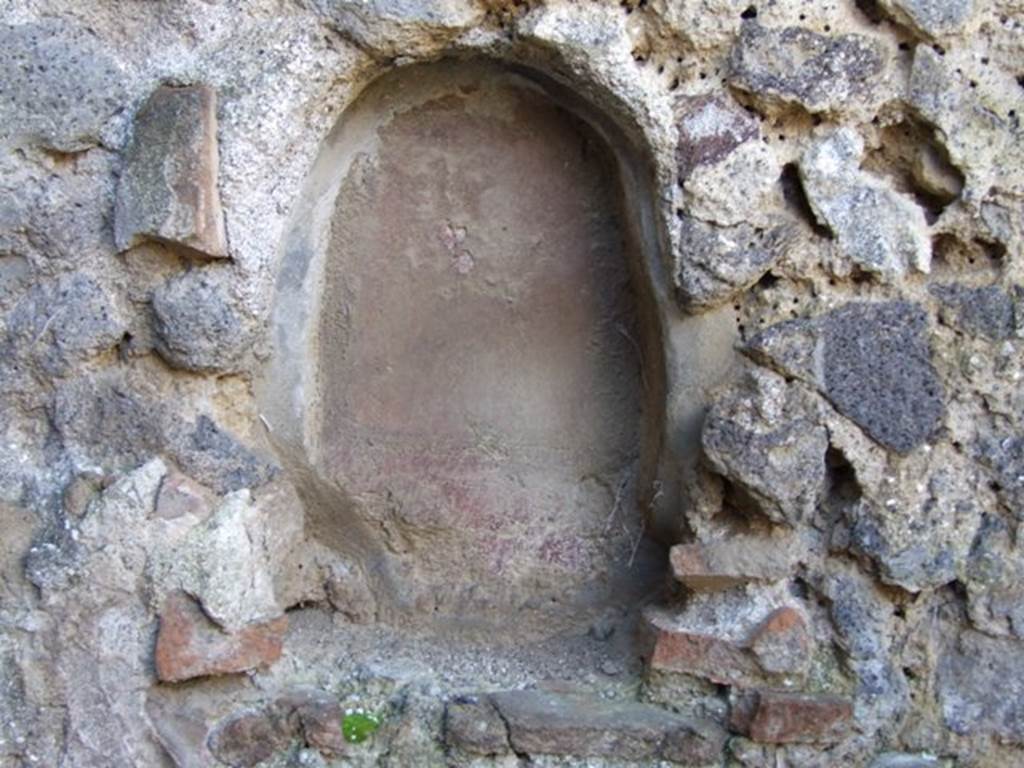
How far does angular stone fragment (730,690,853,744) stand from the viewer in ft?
6.42

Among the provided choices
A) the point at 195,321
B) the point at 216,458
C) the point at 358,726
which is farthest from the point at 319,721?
the point at 195,321

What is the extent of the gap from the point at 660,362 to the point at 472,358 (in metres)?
0.35

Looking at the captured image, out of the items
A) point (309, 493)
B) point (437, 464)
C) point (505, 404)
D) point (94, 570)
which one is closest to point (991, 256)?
point (505, 404)

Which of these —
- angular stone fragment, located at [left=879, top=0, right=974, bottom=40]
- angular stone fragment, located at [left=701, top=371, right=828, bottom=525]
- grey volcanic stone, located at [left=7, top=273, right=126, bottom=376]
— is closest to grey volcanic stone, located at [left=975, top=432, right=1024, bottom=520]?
angular stone fragment, located at [left=701, top=371, right=828, bottom=525]

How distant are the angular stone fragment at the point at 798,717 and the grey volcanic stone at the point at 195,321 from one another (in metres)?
1.02

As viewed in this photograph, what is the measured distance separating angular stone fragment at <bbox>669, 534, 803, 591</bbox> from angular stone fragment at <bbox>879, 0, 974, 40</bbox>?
81 cm

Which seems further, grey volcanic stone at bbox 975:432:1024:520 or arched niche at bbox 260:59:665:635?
arched niche at bbox 260:59:665:635

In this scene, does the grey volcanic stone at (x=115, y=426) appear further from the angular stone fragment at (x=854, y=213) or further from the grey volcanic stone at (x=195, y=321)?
the angular stone fragment at (x=854, y=213)

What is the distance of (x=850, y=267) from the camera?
192 cm

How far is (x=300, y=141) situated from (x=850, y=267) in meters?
0.88

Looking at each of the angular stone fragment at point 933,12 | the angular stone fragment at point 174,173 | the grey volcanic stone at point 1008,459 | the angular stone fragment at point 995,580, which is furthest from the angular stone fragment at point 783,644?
the angular stone fragment at point 174,173

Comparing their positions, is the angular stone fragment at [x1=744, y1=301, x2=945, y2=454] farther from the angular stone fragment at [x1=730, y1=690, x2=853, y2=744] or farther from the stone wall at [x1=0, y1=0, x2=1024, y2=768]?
the angular stone fragment at [x1=730, y1=690, x2=853, y2=744]

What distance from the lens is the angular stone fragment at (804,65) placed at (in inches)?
73.2

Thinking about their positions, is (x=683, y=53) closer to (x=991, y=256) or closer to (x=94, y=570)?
(x=991, y=256)
